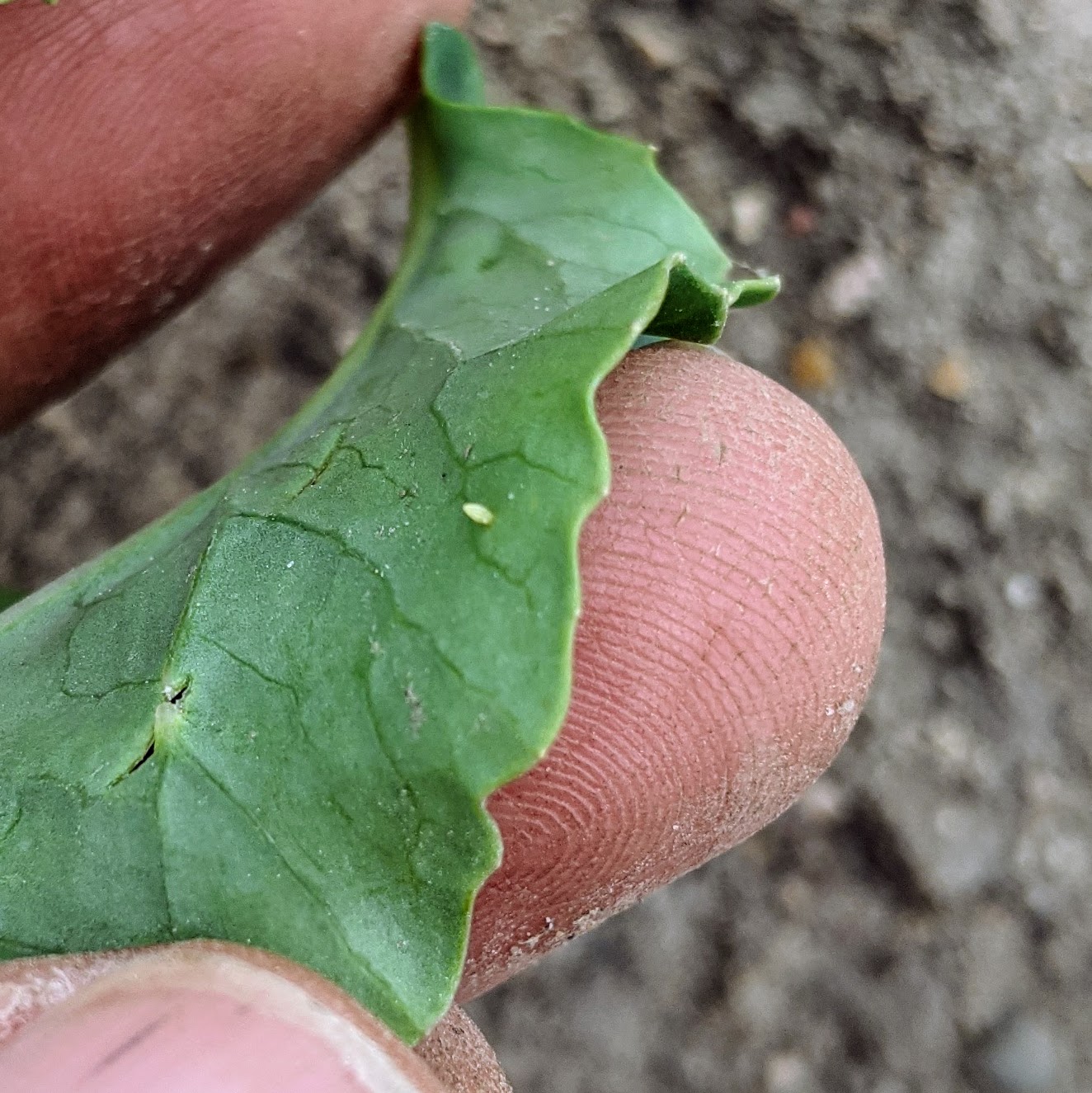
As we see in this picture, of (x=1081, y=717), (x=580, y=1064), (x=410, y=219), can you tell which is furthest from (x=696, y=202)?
(x=580, y=1064)

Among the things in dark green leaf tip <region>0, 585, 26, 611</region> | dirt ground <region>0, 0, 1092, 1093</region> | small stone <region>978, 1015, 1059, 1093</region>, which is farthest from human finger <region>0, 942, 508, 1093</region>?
small stone <region>978, 1015, 1059, 1093</region>

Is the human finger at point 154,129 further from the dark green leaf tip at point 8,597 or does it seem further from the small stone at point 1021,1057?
the small stone at point 1021,1057

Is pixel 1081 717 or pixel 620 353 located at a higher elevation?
pixel 620 353

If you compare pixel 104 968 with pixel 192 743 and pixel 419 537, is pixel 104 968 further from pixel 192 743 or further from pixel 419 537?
pixel 419 537

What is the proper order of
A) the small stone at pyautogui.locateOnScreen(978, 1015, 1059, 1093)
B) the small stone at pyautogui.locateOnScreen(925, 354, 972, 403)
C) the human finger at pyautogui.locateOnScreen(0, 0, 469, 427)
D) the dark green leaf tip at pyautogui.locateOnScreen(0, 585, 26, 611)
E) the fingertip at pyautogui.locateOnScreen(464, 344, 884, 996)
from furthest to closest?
the small stone at pyautogui.locateOnScreen(925, 354, 972, 403) → the small stone at pyautogui.locateOnScreen(978, 1015, 1059, 1093) → the dark green leaf tip at pyautogui.locateOnScreen(0, 585, 26, 611) → the human finger at pyautogui.locateOnScreen(0, 0, 469, 427) → the fingertip at pyautogui.locateOnScreen(464, 344, 884, 996)

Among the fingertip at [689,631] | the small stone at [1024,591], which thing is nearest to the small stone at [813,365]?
the small stone at [1024,591]

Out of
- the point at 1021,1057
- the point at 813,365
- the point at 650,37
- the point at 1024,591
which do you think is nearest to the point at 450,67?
the point at 650,37

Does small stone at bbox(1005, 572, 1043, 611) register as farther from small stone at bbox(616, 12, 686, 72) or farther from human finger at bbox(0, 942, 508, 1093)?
human finger at bbox(0, 942, 508, 1093)
